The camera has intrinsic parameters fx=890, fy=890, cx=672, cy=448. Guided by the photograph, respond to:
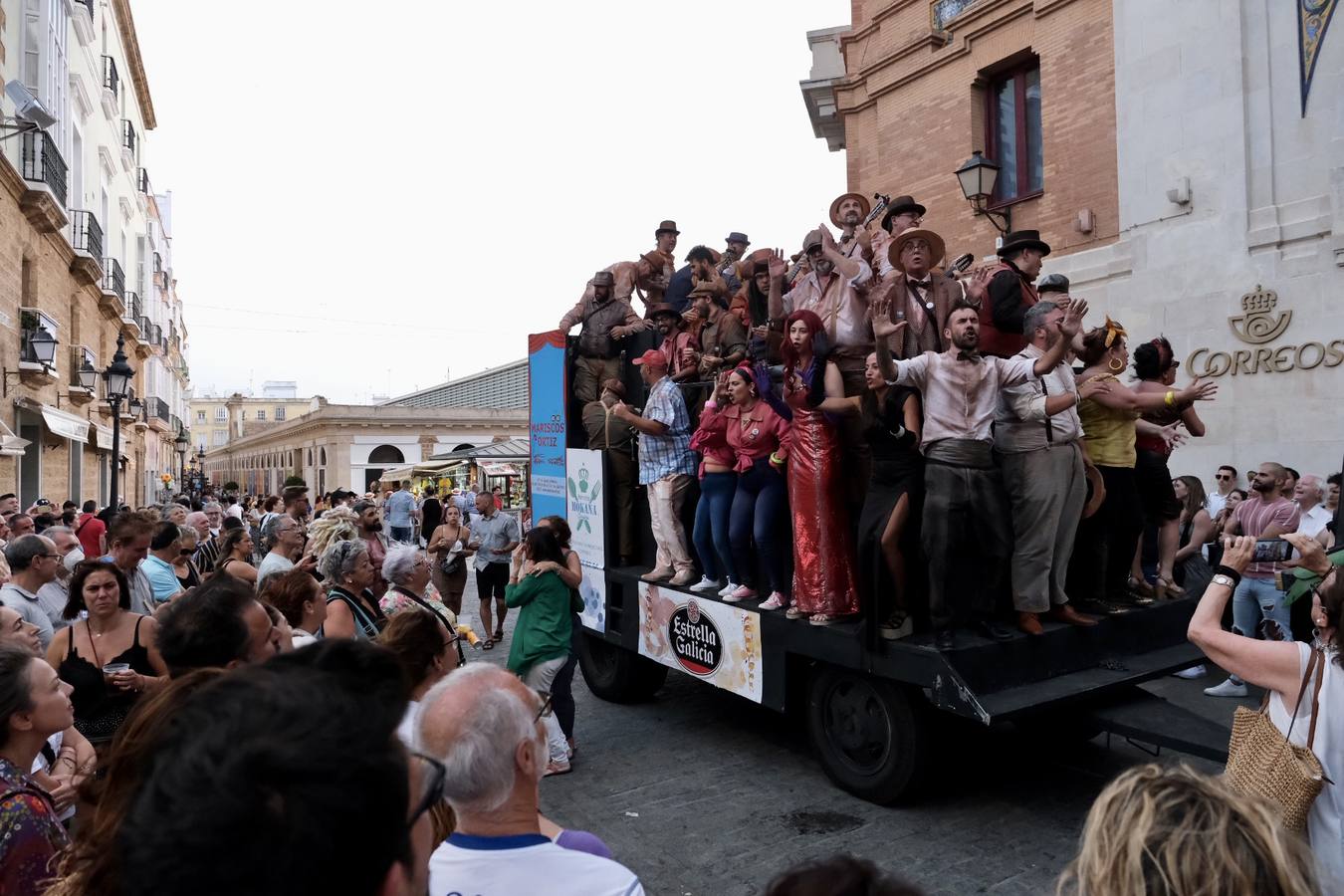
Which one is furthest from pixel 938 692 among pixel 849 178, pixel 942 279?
pixel 849 178

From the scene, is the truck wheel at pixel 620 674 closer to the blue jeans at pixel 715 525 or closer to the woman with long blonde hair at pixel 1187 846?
the blue jeans at pixel 715 525

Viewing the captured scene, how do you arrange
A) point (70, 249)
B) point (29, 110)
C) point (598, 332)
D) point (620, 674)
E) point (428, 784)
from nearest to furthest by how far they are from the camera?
point (428, 784) → point (620, 674) → point (598, 332) → point (29, 110) → point (70, 249)

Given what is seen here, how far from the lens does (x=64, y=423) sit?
634 inches

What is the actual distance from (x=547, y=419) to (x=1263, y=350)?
311 inches

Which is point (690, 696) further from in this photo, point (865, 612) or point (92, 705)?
point (92, 705)

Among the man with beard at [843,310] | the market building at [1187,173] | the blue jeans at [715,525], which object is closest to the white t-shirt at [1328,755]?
the man with beard at [843,310]

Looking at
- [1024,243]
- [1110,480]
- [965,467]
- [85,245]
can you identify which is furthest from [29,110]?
[1110,480]

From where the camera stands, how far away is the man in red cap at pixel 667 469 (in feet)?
21.9

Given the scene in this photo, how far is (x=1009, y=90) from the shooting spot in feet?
45.4

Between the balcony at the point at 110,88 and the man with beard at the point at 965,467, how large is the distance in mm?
25681

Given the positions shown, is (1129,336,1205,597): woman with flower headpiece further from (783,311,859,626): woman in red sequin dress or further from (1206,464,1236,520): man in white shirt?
(1206,464,1236,520): man in white shirt

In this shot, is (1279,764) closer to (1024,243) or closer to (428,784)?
(428,784)

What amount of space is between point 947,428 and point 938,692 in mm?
1399

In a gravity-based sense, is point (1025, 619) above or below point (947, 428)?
below
